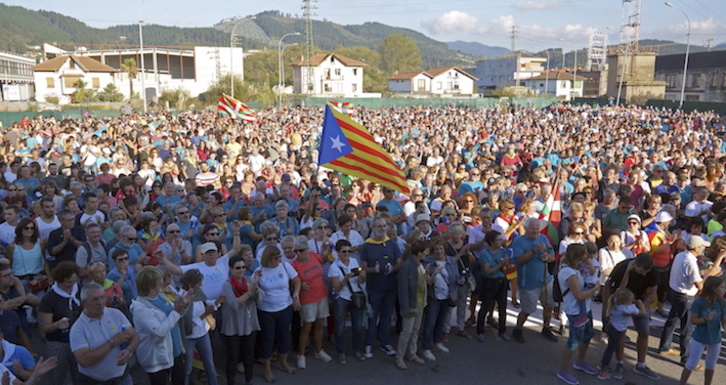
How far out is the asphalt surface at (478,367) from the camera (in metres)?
5.96

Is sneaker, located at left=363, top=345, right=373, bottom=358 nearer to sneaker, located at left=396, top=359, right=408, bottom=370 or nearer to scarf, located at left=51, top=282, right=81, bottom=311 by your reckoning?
sneaker, located at left=396, top=359, right=408, bottom=370

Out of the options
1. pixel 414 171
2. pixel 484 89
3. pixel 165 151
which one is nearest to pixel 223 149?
pixel 165 151

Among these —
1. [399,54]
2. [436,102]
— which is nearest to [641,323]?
[436,102]

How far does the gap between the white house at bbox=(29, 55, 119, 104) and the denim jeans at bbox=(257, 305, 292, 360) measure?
66.9 m

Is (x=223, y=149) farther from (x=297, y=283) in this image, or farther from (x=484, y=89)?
(x=484, y=89)

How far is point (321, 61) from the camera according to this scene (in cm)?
8656

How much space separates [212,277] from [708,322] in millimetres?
4721

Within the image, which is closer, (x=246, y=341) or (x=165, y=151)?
(x=246, y=341)

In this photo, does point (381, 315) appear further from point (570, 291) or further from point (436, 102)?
point (436, 102)

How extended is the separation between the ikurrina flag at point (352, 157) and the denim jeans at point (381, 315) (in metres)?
1.60

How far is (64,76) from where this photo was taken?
214ft

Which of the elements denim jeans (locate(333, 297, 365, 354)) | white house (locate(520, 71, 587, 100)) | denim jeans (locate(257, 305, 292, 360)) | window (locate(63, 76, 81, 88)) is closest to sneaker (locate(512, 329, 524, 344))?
denim jeans (locate(333, 297, 365, 354))

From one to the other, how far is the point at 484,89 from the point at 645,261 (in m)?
131

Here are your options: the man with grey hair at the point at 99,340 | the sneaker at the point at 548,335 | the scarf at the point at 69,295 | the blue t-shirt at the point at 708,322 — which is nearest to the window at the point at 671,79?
the sneaker at the point at 548,335
